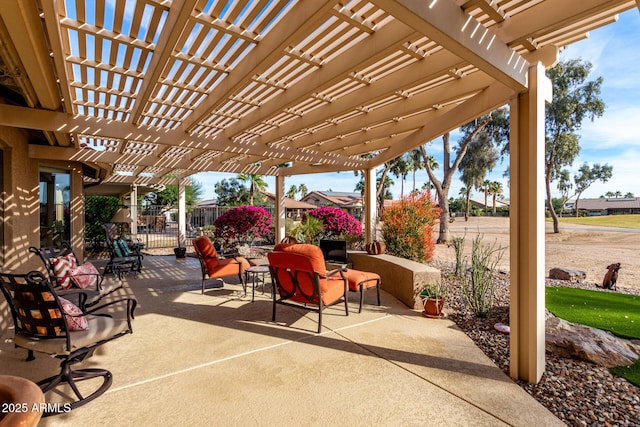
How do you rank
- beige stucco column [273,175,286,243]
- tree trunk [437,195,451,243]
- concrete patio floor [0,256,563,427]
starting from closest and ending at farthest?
concrete patio floor [0,256,563,427]
beige stucco column [273,175,286,243]
tree trunk [437,195,451,243]

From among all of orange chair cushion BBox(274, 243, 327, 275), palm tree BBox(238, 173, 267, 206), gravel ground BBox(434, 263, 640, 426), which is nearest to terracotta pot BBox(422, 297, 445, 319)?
gravel ground BBox(434, 263, 640, 426)

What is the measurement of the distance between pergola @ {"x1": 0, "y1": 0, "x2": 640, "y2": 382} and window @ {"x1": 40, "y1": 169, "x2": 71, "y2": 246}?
2.91 metres

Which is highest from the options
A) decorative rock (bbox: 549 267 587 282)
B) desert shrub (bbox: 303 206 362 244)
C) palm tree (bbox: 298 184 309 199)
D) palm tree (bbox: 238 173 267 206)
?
palm tree (bbox: 298 184 309 199)

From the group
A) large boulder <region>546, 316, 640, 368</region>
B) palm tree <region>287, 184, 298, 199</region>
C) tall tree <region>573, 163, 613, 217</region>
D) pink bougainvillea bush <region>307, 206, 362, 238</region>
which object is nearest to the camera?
large boulder <region>546, 316, 640, 368</region>

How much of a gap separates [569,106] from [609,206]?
76.0 m

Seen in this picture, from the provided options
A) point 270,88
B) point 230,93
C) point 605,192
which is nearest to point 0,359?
point 230,93

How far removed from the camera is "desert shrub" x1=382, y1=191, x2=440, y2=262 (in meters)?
7.60

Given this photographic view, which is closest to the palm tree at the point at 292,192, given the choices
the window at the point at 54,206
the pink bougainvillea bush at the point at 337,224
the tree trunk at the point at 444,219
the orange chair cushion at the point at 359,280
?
the tree trunk at the point at 444,219

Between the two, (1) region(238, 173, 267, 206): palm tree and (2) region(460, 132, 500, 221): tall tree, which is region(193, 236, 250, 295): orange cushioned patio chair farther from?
(1) region(238, 173, 267, 206): palm tree

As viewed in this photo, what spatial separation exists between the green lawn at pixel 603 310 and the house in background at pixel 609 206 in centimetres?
7615

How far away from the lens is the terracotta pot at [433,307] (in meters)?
4.52

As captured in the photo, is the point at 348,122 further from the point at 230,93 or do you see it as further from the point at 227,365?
the point at 227,365

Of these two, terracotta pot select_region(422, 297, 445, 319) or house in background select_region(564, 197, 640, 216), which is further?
house in background select_region(564, 197, 640, 216)

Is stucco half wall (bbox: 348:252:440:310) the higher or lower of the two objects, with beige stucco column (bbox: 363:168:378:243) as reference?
lower
